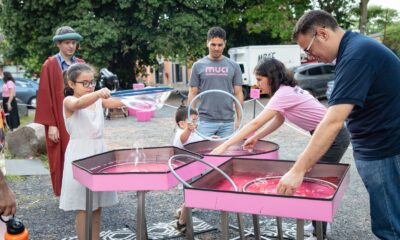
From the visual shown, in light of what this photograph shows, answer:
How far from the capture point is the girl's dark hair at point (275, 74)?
3.22 m

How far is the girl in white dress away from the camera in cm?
306

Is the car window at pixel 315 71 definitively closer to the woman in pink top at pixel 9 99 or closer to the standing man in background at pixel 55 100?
the woman in pink top at pixel 9 99

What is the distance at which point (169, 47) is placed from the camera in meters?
17.2

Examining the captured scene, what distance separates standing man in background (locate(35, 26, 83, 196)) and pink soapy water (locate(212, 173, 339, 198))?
2.21 metres

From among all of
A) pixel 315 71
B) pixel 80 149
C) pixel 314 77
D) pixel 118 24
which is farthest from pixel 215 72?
pixel 118 24

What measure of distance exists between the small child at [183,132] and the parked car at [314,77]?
533 inches

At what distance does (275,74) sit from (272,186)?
3.84 feet

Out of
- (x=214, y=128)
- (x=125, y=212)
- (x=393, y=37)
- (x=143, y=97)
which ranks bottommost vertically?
(x=125, y=212)

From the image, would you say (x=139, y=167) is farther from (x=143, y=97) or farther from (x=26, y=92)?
(x=26, y=92)

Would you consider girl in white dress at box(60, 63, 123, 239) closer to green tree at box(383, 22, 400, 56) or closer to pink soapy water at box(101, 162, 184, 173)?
pink soapy water at box(101, 162, 184, 173)

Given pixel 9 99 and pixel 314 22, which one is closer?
pixel 314 22

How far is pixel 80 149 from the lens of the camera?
3.15 metres

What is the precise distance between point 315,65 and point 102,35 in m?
8.29

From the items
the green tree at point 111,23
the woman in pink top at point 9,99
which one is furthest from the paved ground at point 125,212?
the green tree at point 111,23
